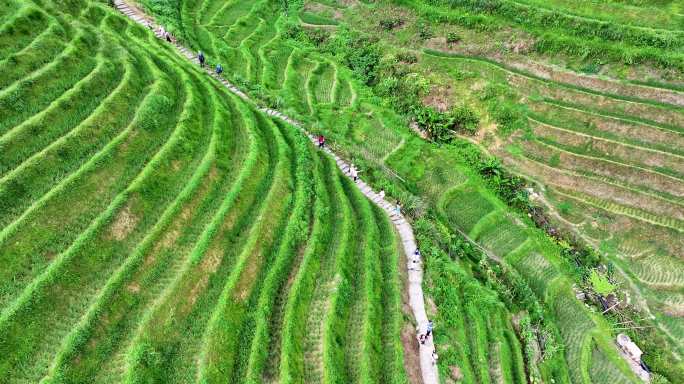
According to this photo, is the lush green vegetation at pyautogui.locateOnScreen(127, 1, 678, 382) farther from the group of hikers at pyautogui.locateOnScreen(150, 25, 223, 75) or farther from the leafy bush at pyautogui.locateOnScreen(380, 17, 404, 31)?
the group of hikers at pyautogui.locateOnScreen(150, 25, 223, 75)

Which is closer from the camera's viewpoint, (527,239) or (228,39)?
(527,239)

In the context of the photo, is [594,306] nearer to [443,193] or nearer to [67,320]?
[443,193]

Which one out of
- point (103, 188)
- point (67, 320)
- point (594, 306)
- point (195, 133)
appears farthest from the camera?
point (594, 306)

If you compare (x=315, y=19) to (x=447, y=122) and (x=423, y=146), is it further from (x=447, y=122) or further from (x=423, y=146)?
(x=423, y=146)

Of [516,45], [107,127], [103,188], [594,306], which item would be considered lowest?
[594,306]

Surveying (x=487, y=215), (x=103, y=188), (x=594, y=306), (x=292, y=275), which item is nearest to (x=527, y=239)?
(x=487, y=215)

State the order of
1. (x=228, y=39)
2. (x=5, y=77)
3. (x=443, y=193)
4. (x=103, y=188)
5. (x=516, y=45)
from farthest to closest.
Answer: (x=228, y=39), (x=516, y=45), (x=443, y=193), (x=5, y=77), (x=103, y=188)

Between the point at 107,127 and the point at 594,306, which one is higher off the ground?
the point at 107,127
